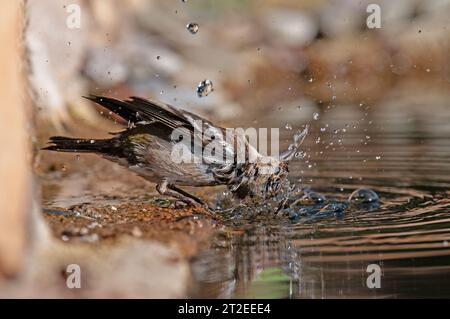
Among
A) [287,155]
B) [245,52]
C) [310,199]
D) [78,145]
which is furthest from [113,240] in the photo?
[245,52]

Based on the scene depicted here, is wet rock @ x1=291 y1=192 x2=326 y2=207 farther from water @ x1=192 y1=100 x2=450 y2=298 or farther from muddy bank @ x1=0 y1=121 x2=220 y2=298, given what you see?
muddy bank @ x1=0 y1=121 x2=220 y2=298

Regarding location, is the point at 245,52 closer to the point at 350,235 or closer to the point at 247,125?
the point at 247,125

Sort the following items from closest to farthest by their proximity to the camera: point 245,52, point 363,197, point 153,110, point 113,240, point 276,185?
point 113,240 → point 153,110 → point 276,185 → point 363,197 → point 245,52

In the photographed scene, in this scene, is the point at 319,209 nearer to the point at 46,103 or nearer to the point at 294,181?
the point at 294,181

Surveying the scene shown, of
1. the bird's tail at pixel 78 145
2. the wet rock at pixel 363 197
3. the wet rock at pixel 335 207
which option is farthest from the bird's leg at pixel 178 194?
the wet rock at pixel 363 197

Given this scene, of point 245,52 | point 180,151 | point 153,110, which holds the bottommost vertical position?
point 180,151
